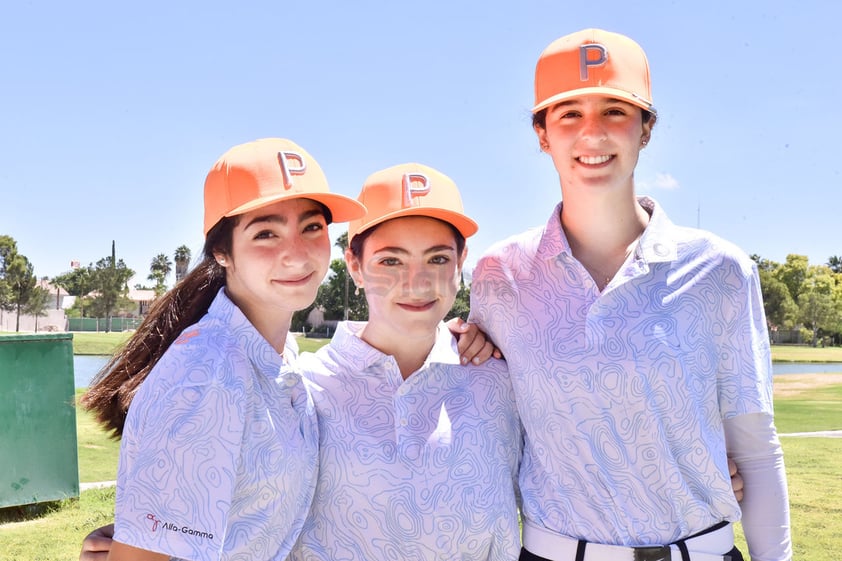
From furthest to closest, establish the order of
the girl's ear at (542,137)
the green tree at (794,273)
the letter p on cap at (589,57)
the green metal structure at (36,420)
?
the green tree at (794,273), the green metal structure at (36,420), the girl's ear at (542,137), the letter p on cap at (589,57)

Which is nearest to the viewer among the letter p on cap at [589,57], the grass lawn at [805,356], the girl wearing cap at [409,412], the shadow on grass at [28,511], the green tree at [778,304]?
the girl wearing cap at [409,412]

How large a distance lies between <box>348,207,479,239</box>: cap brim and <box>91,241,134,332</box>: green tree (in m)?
85.8

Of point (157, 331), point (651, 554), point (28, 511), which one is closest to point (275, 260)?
point (157, 331)

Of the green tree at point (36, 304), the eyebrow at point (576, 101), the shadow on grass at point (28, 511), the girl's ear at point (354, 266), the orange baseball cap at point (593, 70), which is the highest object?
the green tree at point (36, 304)

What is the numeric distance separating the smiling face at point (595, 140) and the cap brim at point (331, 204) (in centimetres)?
78

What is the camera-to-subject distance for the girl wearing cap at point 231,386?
88.9 inches

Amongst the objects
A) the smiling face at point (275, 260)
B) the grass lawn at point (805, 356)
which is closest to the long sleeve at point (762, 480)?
the smiling face at point (275, 260)

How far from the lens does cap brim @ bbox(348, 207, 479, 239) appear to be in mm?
3014

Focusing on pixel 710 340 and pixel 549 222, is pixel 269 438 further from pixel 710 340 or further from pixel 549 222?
pixel 710 340

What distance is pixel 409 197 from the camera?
3037 millimetres

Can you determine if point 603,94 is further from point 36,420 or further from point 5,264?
point 5,264

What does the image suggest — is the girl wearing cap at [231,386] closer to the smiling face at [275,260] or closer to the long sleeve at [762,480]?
the smiling face at [275,260]

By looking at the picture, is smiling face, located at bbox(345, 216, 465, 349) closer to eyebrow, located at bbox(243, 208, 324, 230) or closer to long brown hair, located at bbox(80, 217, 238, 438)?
eyebrow, located at bbox(243, 208, 324, 230)

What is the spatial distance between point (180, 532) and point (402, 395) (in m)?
0.99
